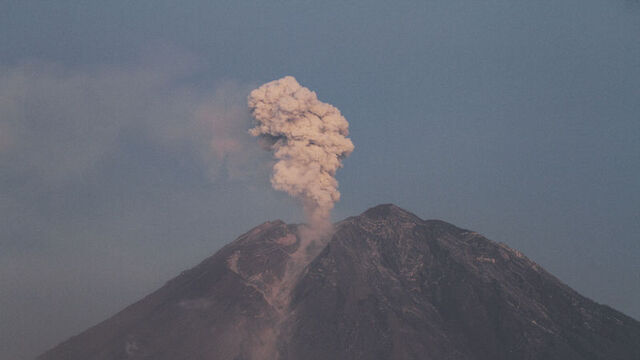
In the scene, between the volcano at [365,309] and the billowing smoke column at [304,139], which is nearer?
the volcano at [365,309]

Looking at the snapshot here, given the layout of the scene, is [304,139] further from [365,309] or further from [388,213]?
[365,309]

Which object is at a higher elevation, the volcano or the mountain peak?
the mountain peak

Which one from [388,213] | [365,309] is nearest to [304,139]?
[388,213]

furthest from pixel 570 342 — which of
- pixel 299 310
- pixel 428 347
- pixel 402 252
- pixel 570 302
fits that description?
pixel 299 310

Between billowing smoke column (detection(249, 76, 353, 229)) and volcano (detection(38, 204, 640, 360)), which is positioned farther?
billowing smoke column (detection(249, 76, 353, 229))

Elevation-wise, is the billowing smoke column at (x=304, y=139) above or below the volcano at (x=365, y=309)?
above
